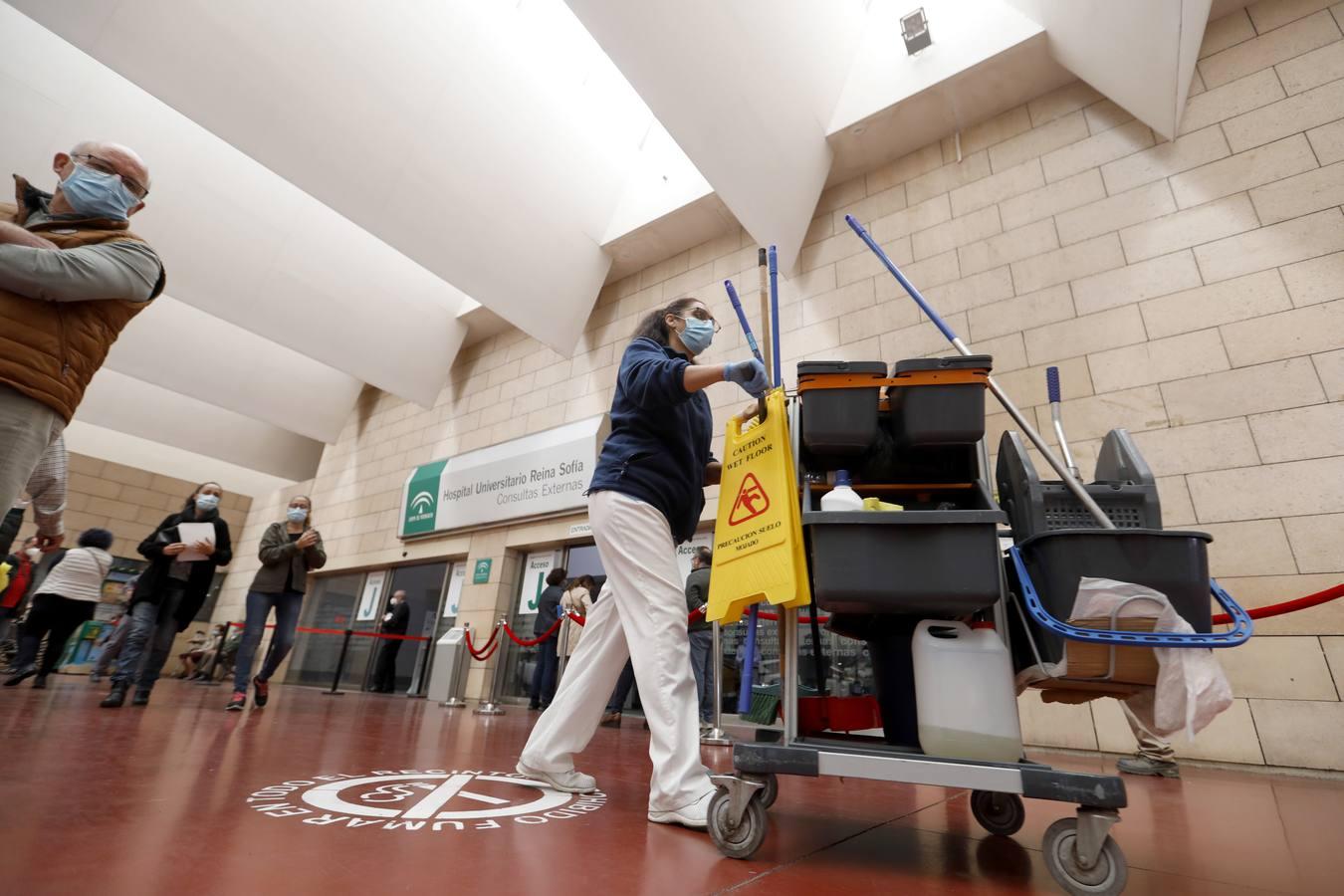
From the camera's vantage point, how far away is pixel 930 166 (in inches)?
217

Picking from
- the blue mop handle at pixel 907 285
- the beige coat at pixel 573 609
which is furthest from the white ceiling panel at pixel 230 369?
the blue mop handle at pixel 907 285

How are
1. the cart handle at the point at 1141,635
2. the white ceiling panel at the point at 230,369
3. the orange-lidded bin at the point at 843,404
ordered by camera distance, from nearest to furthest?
the cart handle at the point at 1141,635 → the orange-lidded bin at the point at 843,404 → the white ceiling panel at the point at 230,369

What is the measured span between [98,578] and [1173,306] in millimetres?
7521

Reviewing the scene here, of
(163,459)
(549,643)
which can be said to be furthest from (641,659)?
(163,459)

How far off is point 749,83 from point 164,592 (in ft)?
17.3

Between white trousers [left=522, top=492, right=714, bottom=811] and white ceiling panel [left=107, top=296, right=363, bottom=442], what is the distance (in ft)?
30.9

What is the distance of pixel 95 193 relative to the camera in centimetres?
154

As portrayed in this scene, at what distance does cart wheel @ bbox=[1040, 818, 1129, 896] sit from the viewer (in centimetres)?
102

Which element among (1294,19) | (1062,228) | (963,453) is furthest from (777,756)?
(1294,19)

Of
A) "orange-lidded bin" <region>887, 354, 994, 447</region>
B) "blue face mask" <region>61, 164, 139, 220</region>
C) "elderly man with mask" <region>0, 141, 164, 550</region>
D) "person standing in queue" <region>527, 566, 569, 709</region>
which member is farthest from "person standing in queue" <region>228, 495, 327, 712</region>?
"orange-lidded bin" <region>887, 354, 994, 447</region>

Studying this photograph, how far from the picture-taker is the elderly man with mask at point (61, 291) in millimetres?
1246

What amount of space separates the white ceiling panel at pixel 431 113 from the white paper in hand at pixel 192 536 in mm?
3647

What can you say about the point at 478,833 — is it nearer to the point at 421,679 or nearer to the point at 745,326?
the point at 745,326

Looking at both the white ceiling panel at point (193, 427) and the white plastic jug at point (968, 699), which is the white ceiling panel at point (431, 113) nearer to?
the white plastic jug at point (968, 699)
